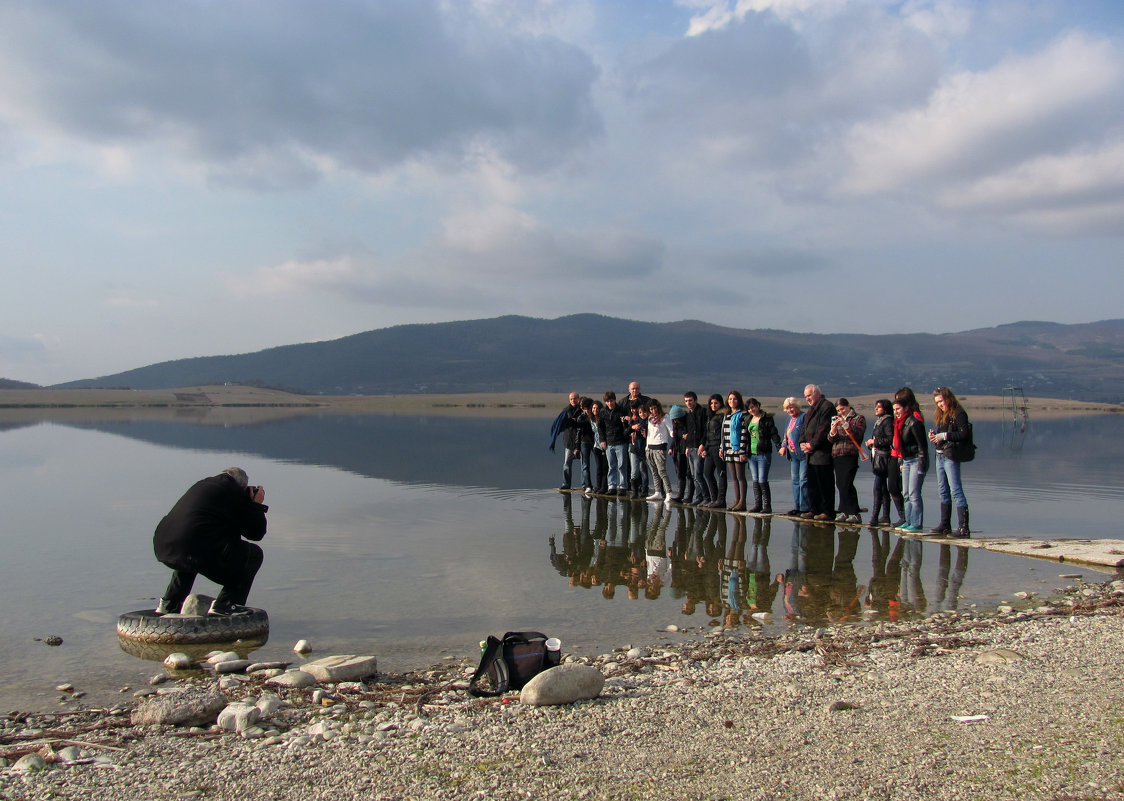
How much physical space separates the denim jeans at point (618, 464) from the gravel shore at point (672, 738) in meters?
9.79

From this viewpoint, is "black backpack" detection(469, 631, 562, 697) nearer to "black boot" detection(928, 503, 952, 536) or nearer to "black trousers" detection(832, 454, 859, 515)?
"black boot" detection(928, 503, 952, 536)

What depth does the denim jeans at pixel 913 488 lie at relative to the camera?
11.2 m

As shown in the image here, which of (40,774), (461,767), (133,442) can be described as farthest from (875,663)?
(133,442)

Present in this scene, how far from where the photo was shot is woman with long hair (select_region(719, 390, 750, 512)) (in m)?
13.4

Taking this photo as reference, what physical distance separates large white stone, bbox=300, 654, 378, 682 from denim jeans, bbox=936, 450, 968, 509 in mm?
7801

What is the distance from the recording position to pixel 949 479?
435 inches

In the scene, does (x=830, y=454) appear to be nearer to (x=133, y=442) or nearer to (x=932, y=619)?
(x=932, y=619)

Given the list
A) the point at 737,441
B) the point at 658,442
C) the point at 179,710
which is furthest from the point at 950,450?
the point at 179,710

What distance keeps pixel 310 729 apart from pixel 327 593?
157 inches

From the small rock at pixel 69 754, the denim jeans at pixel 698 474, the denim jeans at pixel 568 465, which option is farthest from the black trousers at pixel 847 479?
the small rock at pixel 69 754

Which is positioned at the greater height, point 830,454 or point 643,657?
point 830,454

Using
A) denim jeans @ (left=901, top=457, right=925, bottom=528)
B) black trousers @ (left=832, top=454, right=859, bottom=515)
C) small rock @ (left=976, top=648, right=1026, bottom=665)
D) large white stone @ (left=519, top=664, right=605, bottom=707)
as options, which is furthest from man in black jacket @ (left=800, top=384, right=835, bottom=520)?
large white stone @ (left=519, top=664, right=605, bottom=707)

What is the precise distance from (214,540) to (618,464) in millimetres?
9526

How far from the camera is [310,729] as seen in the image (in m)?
4.53
